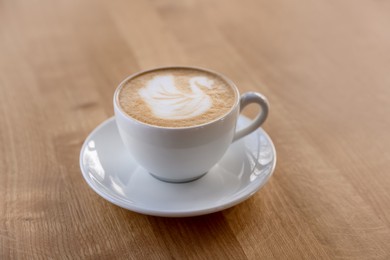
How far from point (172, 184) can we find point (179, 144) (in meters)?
0.09

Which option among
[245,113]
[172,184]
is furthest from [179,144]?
[245,113]

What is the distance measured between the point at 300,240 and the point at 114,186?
27cm

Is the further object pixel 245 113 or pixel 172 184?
pixel 245 113

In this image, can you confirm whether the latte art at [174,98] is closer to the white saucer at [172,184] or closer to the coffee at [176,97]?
the coffee at [176,97]

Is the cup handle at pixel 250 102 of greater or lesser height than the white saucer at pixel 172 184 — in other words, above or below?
above

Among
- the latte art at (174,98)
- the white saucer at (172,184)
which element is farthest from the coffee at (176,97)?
the white saucer at (172,184)

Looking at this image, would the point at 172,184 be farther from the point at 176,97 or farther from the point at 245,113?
the point at 245,113

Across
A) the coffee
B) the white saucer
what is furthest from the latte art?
the white saucer

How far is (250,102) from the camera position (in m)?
0.79

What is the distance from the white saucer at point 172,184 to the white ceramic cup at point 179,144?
2cm

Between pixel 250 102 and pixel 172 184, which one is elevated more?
pixel 250 102

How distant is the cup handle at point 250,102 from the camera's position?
0.78m

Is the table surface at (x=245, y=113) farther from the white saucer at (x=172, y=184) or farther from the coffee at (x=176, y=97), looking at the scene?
the coffee at (x=176, y=97)

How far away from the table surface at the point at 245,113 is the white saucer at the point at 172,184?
0.03 m
